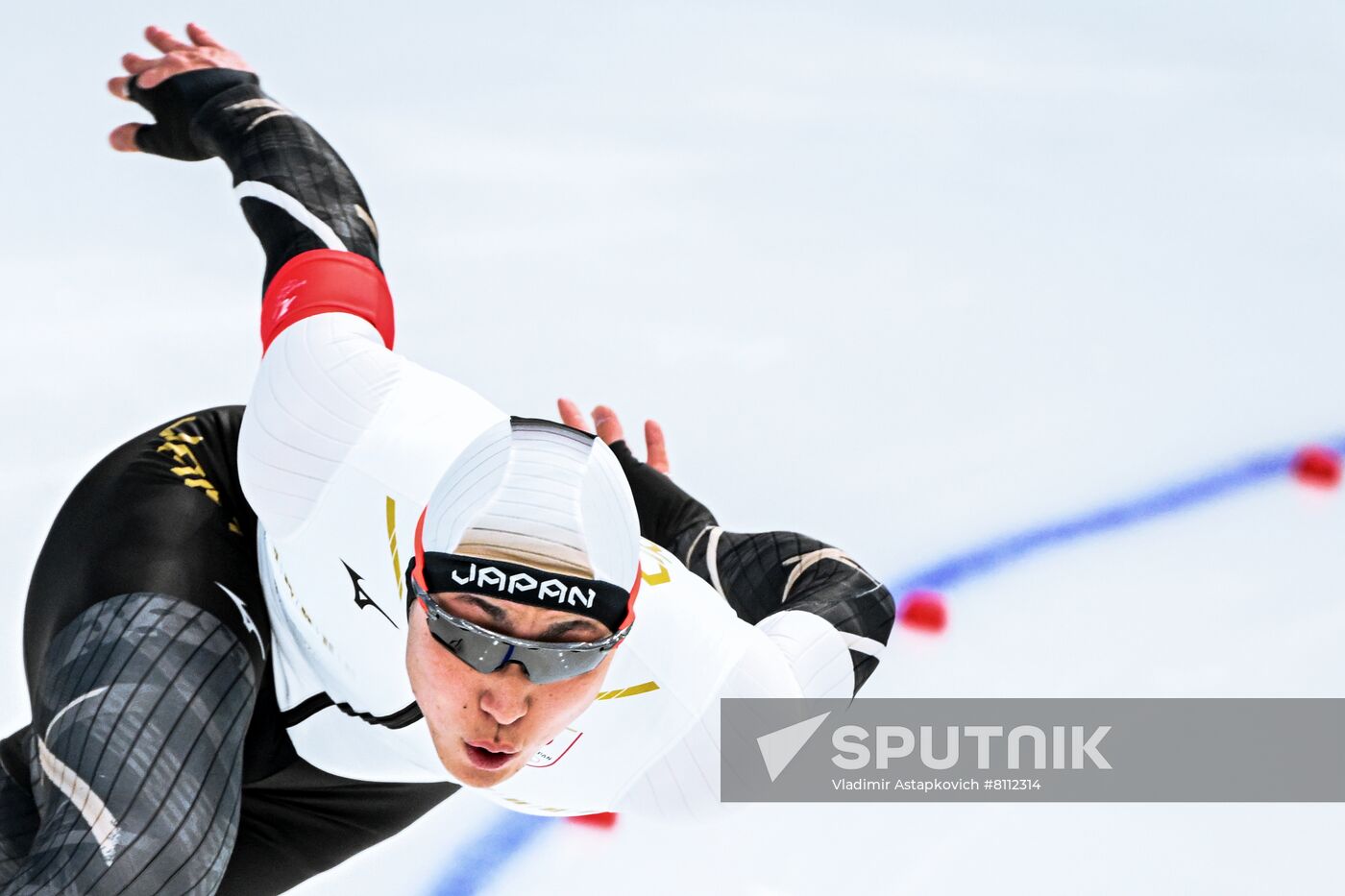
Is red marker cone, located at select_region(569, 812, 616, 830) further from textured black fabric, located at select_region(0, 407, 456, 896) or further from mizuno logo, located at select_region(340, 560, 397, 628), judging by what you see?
mizuno logo, located at select_region(340, 560, 397, 628)

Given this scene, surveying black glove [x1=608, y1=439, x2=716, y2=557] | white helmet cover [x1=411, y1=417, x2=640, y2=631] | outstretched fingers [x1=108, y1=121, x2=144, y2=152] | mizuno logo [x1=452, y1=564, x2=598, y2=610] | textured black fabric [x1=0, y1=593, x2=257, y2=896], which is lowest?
textured black fabric [x1=0, y1=593, x2=257, y2=896]

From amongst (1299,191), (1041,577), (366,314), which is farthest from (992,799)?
(1299,191)

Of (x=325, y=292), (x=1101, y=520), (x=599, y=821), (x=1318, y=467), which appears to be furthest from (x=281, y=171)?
(x=1318, y=467)

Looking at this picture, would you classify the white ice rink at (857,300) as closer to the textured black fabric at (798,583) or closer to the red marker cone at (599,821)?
the red marker cone at (599,821)

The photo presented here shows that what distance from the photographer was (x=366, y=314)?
2.50 m

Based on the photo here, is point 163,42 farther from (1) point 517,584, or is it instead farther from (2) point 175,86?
(1) point 517,584

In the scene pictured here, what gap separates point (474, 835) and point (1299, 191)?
2.95 metres

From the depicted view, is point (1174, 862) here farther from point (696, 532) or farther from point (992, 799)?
point (696, 532)

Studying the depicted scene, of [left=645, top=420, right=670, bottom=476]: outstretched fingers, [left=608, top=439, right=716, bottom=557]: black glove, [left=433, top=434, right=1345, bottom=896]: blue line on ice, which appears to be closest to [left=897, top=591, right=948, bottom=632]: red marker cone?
[left=433, top=434, right=1345, bottom=896]: blue line on ice

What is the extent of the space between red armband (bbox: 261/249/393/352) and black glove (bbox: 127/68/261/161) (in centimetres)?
41

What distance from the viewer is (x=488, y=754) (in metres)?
2.05

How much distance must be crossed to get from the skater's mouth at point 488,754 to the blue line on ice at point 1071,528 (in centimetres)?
111

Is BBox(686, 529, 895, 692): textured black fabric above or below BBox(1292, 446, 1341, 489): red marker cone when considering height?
below

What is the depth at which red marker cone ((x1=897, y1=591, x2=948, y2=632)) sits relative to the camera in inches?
140
